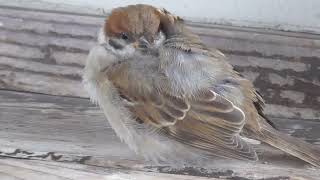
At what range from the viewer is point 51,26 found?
2.75 metres

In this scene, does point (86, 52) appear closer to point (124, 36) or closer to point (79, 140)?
point (124, 36)

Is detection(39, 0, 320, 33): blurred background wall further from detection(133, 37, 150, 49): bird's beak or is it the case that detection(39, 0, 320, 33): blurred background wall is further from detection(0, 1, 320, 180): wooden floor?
detection(133, 37, 150, 49): bird's beak

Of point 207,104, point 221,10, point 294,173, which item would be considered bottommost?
point 294,173

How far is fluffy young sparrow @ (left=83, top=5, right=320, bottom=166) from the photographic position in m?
2.21

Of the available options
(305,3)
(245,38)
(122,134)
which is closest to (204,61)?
(122,134)

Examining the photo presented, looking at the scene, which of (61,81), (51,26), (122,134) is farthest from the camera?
(51,26)

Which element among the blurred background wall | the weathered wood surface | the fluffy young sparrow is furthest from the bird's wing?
the blurred background wall

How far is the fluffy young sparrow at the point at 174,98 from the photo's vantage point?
221 cm

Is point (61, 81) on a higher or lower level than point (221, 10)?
lower

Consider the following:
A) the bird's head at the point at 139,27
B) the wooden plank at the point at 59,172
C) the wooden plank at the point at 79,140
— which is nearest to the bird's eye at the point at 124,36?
the bird's head at the point at 139,27

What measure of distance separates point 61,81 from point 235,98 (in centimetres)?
59

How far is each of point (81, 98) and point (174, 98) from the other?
40 centimetres

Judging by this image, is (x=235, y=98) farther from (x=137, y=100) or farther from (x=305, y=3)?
(x=305, y=3)

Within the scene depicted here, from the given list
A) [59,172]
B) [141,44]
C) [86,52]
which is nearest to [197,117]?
[141,44]
